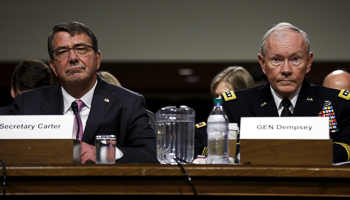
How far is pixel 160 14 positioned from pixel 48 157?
11.4 ft

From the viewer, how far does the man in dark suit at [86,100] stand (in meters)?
2.13

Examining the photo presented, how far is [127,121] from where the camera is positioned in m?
2.17

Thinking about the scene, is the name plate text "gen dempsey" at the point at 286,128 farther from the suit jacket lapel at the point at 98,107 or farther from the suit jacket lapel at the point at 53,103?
the suit jacket lapel at the point at 53,103

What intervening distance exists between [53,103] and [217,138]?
1.02 metres

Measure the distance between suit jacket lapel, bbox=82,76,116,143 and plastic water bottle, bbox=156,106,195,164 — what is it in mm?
486

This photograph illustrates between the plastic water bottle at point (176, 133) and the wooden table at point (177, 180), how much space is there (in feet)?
1.37

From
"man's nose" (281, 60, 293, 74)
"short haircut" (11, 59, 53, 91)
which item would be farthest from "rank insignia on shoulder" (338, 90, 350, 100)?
"short haircut" (11, 59, 53, 91)

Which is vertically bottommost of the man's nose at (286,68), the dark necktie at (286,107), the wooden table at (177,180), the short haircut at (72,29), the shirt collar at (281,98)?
the wooden table at (177,180)

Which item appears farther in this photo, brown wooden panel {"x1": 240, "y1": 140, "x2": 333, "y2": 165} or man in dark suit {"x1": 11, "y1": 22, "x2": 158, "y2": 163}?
man in dark suit {"x1": 11, "y1": 22, "x2": 158, "y2": 163}

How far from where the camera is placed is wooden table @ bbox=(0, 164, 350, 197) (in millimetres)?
1262

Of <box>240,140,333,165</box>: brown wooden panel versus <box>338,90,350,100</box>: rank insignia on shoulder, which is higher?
<box>338,90,350,100</box>: rank insignia on shoulder

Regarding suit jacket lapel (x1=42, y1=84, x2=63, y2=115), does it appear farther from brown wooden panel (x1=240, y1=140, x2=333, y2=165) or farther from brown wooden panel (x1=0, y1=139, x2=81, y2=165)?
brown wooden panel (x1=240, y1=140, x2=333, y2=165)

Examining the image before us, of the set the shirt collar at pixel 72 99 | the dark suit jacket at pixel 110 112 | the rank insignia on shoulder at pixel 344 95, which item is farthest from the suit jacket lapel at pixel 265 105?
the shirt collar at pixel 72 99

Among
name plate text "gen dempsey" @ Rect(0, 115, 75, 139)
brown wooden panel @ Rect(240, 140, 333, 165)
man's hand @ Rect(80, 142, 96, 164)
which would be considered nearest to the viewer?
brown wooden panel @ Rect(240, 140, 333, 165)
